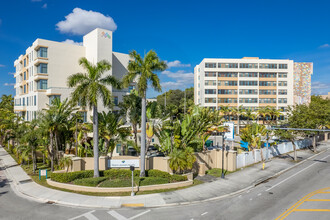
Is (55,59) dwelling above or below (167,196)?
above

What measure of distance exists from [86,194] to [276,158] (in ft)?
90.9

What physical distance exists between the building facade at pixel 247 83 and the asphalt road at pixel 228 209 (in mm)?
47778

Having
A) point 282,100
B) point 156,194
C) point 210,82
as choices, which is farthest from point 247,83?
point 156,194

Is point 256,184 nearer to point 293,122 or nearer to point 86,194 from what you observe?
point 86,194

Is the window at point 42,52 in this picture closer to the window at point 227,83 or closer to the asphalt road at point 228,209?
the asphalt road at point 228,209

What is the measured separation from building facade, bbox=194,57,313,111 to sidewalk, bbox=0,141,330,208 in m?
42.5

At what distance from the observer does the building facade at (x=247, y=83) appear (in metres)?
66.8

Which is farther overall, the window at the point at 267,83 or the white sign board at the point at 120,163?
the window at the point at 267,83

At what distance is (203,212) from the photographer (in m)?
15.5

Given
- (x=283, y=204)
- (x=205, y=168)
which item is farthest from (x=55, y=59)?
(x=283, y=204)

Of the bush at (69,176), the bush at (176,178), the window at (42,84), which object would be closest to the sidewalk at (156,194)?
the bush at (69,176)

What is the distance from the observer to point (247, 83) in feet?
220

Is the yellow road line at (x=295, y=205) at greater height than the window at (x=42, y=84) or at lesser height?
lesser

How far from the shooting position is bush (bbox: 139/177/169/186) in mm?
19797
